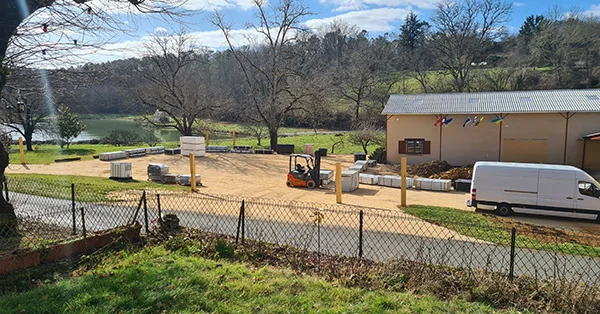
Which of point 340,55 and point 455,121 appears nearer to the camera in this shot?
point 455,121

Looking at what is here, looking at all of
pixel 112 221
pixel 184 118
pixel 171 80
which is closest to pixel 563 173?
pixel 112 221

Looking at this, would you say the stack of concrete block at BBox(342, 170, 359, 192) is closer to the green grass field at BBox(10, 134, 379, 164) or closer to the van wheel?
the van wheel

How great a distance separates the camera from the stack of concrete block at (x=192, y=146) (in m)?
29.1

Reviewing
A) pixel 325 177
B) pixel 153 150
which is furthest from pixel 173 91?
pixel 325 177

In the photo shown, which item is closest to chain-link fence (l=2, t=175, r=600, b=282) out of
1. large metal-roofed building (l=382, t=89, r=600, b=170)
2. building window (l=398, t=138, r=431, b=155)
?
building window (l=398, t=138, r=431, b=155)

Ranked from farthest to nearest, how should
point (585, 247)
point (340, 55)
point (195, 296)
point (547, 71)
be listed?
point (340, 55)
point (547, 71)
point (585, 247)
point (195, 296)

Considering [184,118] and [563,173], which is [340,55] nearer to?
[184,118]

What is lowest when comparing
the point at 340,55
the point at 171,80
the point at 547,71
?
the point at 171,80

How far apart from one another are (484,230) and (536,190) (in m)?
4.90

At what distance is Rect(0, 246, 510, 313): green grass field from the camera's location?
14.6ft

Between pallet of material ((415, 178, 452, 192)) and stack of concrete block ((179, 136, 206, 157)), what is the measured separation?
57.1 ft

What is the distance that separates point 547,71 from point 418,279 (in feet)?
199

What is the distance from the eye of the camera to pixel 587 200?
1309cm

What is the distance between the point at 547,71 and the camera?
53375mm
